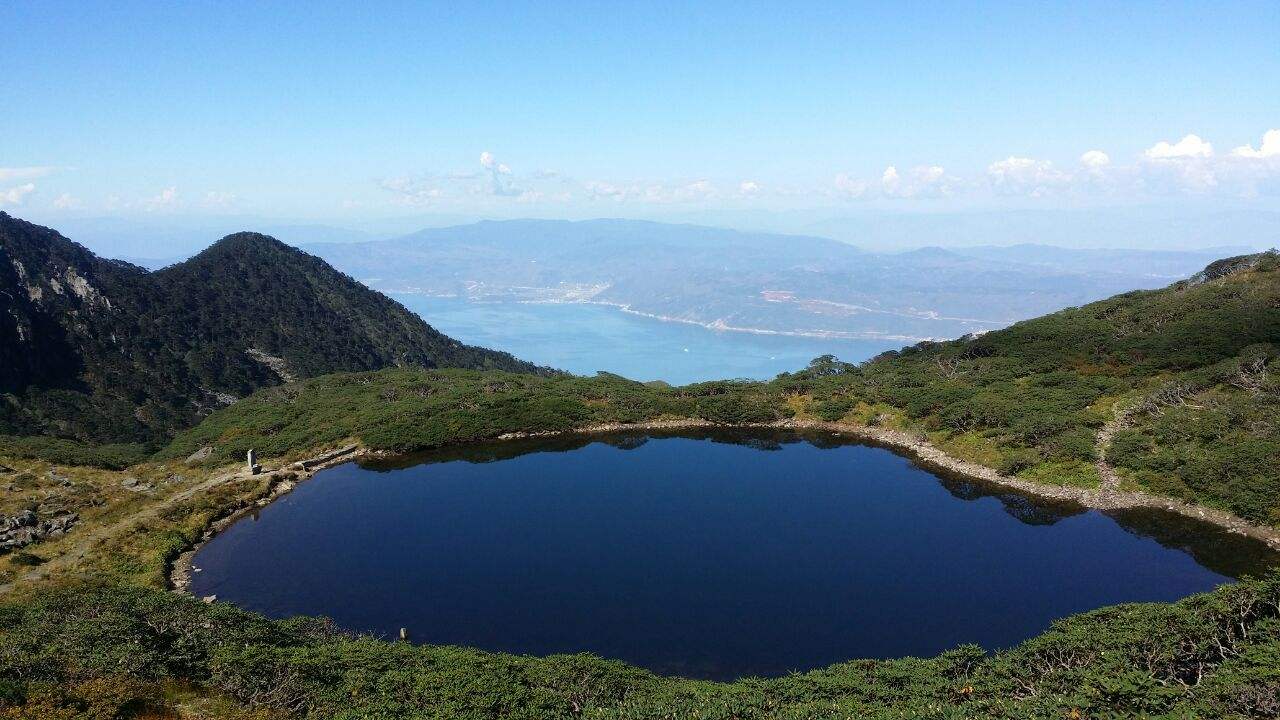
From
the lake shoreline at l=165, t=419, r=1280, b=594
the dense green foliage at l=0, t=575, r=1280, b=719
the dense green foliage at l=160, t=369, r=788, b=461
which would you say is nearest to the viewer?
the dense green foliage at l=0, t=575, r=1280, b=719

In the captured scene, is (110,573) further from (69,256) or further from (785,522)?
(69,256)

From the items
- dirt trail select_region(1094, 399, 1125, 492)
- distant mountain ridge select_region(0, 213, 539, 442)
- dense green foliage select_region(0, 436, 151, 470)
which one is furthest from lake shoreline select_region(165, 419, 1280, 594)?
distant mountain ridge select_region(0, 213, 539, 442)

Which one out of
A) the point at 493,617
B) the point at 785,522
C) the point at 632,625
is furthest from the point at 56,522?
the point at 785,522

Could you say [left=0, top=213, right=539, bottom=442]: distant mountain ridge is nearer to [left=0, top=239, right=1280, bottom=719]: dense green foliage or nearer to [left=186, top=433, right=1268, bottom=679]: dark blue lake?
[left=0, top=239, right=1280, bottom=719]: dense green foliage

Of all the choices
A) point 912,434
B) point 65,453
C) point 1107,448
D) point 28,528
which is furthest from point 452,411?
point 1107,448

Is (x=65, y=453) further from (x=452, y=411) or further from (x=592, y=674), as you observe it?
(x=592, y=674)

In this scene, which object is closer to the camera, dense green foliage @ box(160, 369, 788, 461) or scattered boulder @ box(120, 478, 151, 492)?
scattered boulder @ box(120, 478, 151, 492)
